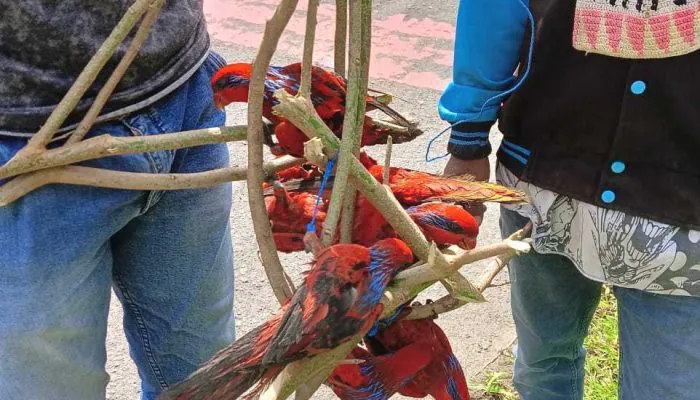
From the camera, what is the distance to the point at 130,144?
87cm

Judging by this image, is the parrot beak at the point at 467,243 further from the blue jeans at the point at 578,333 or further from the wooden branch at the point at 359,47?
the blue jeans at the point at 578,333

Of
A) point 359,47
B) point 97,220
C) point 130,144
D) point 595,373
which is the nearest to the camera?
point 359,47

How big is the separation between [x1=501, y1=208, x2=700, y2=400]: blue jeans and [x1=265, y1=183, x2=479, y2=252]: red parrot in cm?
40

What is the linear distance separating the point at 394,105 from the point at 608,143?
2.03m

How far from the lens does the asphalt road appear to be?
214 cm

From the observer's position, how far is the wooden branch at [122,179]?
3.00 ft

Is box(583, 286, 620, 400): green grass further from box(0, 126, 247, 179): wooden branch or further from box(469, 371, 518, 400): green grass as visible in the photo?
box(0, 126, 247, 179): wooden branch

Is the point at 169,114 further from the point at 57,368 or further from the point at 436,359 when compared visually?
the point at 436,359

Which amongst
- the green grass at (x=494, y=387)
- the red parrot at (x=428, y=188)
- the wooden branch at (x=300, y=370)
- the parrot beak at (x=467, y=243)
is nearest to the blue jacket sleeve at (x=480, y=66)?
the red parrot at (x=428, y=188)

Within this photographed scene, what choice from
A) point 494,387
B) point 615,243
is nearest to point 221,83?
point 615,243

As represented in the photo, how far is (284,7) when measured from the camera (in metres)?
0.74

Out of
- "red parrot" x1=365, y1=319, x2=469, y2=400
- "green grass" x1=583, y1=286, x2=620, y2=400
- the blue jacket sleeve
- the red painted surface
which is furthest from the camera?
the red painted surface

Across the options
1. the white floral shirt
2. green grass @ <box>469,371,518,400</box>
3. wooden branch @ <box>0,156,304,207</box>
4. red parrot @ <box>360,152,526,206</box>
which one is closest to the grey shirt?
wooden branch @ <box>0,156,304,207</box>

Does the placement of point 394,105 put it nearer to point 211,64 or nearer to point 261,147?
point 211,64
